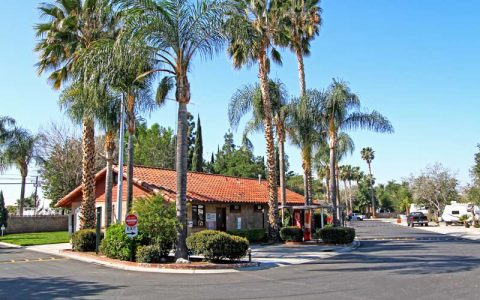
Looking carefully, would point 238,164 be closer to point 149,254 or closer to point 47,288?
point 149,254

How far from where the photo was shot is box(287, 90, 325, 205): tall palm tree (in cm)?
2656

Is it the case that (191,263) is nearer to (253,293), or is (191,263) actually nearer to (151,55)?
(253,293)

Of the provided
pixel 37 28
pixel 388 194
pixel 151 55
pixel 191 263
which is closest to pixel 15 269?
pixel 191 263

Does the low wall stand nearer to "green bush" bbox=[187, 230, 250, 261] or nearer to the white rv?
"green bush" bbox=[187, 230, 250, 261]

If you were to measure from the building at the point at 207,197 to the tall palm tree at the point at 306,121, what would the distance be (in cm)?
550

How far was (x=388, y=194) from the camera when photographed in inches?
4609

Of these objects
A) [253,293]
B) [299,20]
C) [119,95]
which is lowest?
[253,293]

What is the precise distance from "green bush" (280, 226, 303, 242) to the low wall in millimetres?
27175

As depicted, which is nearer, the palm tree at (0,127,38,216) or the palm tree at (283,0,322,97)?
the palm tree at (283,0,322,97)

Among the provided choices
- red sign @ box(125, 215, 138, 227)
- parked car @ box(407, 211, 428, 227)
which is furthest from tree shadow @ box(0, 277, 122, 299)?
parked car @ box(407, 211, 428, 227)

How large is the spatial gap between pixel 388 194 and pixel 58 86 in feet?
350

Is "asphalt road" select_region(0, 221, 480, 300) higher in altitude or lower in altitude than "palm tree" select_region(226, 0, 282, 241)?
lower

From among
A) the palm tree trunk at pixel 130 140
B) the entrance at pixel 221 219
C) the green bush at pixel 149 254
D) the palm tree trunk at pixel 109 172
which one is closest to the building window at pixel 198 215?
the entrance at pixel 221 219

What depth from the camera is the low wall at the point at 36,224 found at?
41.0 metres
